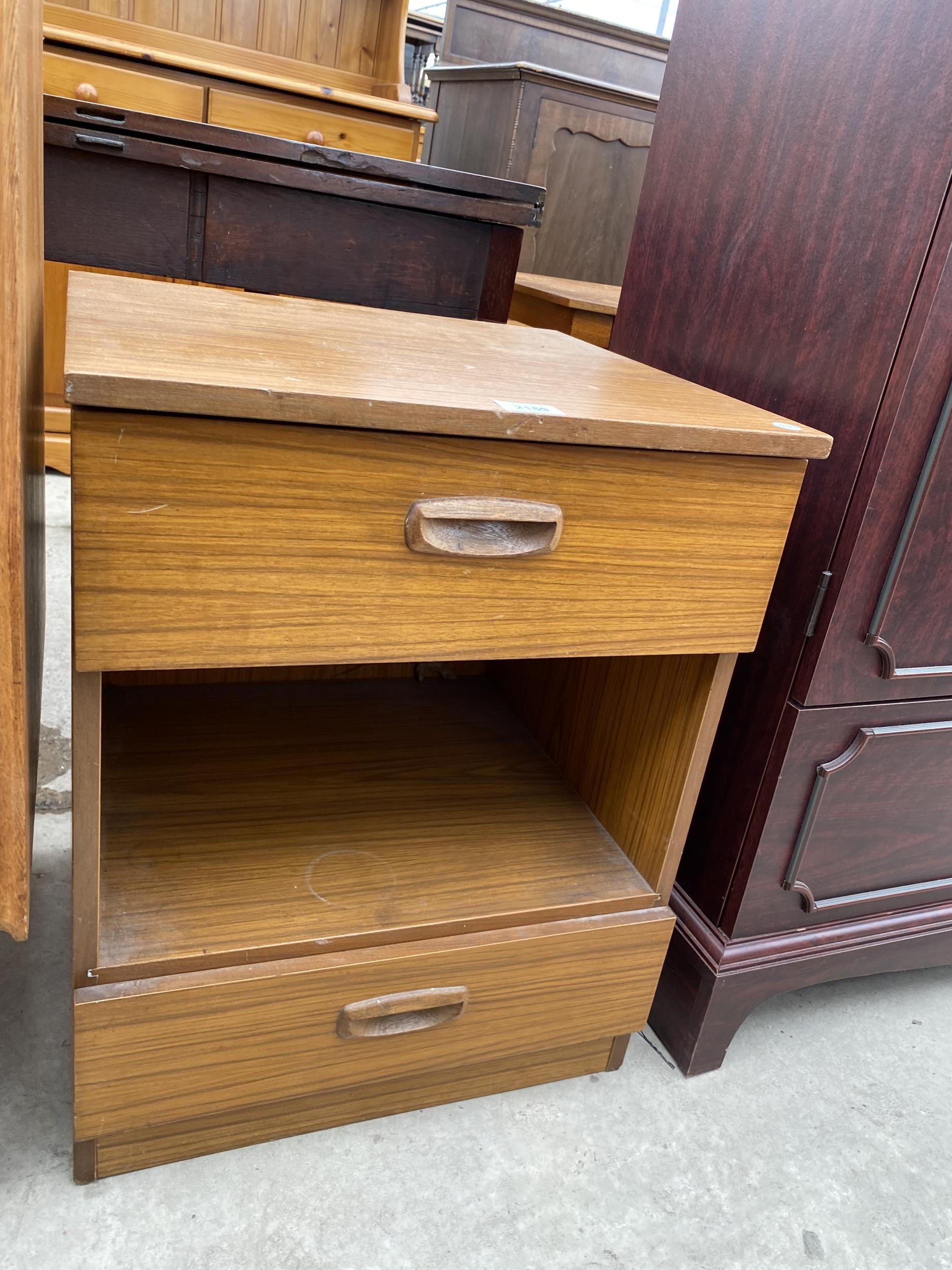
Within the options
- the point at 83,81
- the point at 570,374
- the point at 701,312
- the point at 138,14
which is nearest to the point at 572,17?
the point at 138,14

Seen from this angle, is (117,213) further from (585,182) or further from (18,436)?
(585,182)

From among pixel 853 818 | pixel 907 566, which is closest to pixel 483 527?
pixel 907 566

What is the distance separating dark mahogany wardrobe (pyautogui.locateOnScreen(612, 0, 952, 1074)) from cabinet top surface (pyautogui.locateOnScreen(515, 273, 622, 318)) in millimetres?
878

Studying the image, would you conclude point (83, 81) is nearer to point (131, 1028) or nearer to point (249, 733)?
point (249, 733)

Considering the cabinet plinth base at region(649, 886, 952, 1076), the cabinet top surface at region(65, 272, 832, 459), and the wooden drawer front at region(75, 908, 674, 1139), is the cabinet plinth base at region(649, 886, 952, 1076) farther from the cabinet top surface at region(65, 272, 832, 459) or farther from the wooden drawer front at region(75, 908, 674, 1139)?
the cabinet top surface at region(65, 272, 832, 459)

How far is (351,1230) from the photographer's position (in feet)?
2.49

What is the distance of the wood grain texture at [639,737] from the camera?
0.83 m

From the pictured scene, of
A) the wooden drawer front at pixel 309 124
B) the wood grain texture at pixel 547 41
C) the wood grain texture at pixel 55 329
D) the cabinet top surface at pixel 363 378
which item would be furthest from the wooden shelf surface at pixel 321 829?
the wood grain texture at pixel 547 41

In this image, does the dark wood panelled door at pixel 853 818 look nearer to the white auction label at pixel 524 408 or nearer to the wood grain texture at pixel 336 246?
the white auction label at pixel 524 408

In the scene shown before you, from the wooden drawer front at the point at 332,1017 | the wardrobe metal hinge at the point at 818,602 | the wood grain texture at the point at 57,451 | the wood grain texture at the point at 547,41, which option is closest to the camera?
the wooden drawer front at the point at 332,1017

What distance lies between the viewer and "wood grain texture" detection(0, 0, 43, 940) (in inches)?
18.7

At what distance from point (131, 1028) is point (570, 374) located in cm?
59

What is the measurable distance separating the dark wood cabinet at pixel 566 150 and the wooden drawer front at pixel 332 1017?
2.62 metres

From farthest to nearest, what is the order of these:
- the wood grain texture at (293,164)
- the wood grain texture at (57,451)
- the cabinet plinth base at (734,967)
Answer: the wood grain texture at (57,451) → the wood grain texture at (293,164) → the cabinet plinth base at (734,967)
